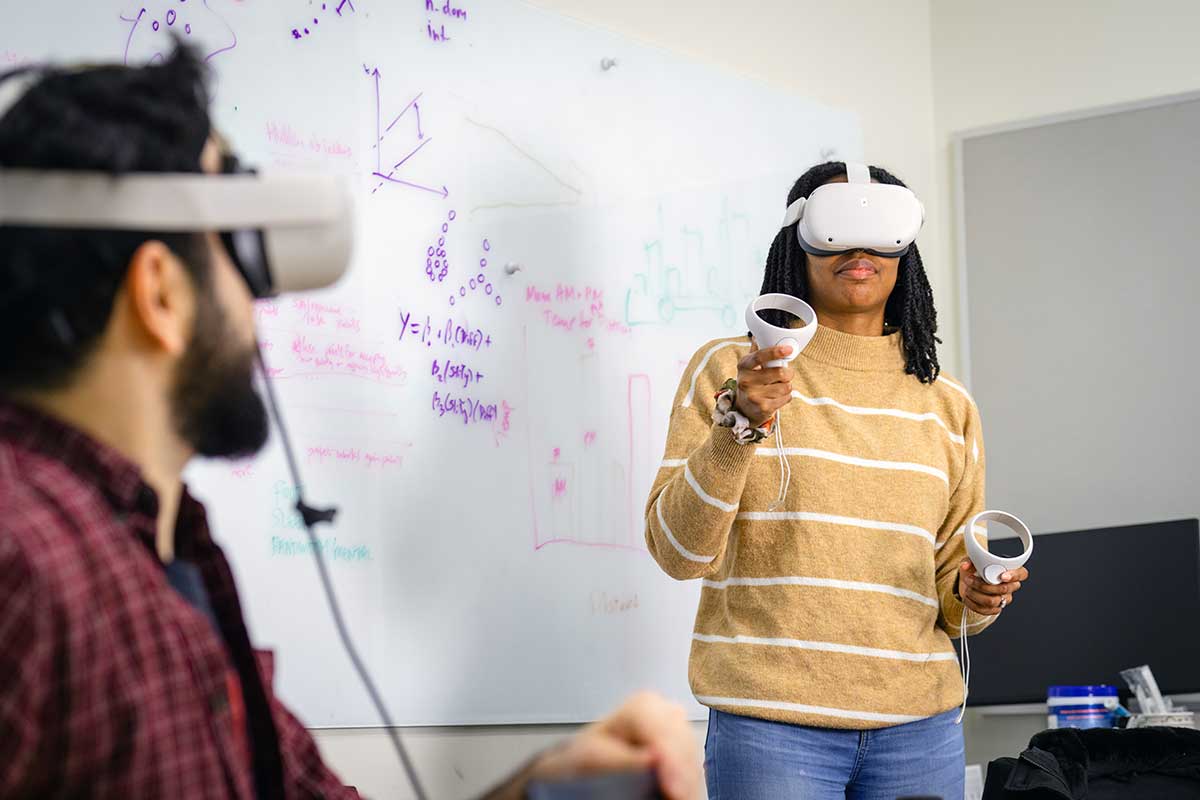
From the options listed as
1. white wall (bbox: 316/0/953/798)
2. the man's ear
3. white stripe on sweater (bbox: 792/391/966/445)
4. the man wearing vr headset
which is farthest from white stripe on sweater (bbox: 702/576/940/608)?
the man's ear

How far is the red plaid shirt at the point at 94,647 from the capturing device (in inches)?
29.2

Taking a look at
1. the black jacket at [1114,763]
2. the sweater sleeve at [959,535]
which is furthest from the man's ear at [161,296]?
the black jacket at [1114,763]

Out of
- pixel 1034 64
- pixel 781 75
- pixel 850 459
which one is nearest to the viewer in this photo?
pixel 850 459

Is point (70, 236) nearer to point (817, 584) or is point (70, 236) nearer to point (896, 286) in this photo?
point (817, 584)

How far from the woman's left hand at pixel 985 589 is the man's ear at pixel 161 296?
141 centimetres

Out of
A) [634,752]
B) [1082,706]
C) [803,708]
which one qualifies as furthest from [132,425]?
[1082,706]

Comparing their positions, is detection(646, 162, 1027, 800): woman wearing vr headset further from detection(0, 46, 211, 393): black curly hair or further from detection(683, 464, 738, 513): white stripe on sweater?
detection(0, 46, 211, 393): black curly hair

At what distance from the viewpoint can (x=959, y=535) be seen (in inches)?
84.1

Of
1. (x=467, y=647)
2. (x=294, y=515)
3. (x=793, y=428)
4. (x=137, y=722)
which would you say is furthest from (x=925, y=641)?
(x=137, y=722)

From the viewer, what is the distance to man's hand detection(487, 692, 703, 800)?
843mm

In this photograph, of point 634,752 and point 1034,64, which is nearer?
point 634,752

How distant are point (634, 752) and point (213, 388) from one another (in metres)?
0.40

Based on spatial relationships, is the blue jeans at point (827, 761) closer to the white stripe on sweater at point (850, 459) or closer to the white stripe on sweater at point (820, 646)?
the white stripe on sweater at point (820, 646)

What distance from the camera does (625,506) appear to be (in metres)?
2.76
